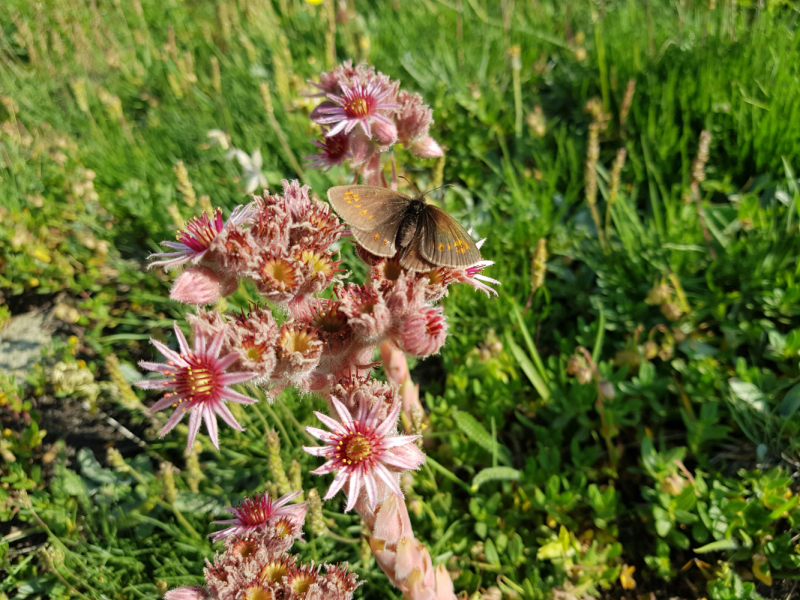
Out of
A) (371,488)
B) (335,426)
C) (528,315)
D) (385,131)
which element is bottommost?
(528,315)

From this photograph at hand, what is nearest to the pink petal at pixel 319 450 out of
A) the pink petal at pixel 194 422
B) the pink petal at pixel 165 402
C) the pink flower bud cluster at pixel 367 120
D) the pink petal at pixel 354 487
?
the pink petal at pixel 354 487

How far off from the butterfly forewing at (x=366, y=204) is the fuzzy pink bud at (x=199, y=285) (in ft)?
1.55

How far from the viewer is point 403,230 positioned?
183cm

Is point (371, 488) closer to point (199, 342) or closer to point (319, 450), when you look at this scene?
point (319, 450)

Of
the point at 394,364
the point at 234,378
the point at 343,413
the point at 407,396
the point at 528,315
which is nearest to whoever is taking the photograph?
the point at 234,378

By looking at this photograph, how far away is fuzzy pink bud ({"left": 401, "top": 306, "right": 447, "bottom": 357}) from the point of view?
1705 millimetres

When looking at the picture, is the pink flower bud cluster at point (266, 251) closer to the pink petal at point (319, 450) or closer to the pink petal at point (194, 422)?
the pink petal at point (194, 422)

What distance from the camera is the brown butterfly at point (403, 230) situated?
1.74 meters

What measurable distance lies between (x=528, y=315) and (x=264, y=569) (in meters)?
1.89

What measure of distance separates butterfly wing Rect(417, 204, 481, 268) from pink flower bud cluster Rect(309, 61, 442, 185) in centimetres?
48

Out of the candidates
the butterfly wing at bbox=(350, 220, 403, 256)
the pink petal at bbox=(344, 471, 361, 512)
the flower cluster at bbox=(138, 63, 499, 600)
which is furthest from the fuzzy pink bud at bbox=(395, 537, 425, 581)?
the butterfly wing at bbox=(350, 220, 403, 256)

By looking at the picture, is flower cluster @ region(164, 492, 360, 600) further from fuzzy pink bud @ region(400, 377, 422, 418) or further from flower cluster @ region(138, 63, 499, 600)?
fuzzy pink bud @ region(400, 377, 422, 418)

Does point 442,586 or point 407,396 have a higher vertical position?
point 407,396

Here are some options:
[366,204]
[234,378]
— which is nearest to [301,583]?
[234,378]
